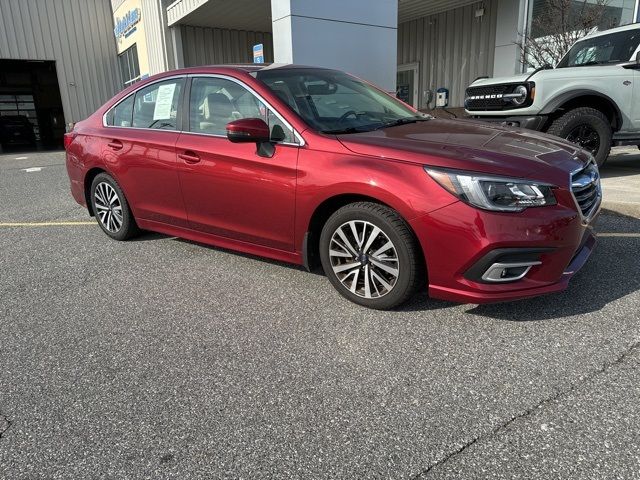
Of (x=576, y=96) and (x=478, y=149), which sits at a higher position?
(x=576, y=96)

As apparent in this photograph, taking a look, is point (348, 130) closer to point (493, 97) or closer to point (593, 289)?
point (593, 289)

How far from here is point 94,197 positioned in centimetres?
502

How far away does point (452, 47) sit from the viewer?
14.6 metres

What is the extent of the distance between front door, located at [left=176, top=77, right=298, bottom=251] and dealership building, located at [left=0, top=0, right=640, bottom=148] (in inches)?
159

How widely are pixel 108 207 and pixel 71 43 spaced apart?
Result: 19019mm

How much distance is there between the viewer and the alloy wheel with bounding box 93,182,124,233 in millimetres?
4792

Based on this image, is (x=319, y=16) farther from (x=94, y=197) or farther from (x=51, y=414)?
(x=51, y=414)

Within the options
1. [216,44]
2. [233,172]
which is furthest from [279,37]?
[216,44]

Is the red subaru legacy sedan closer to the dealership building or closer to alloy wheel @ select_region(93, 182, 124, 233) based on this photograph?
alloy wheel @ select_region(93, 182, 124, 233)

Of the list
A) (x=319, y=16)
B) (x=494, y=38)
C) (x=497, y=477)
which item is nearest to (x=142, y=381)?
(x=497, y=477)

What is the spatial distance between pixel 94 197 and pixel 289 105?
2590mm

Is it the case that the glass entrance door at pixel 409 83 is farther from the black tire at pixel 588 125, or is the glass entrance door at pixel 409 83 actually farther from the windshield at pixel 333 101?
the windshield at pixel 333 101

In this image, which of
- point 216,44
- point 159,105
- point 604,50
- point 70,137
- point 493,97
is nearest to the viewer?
point 159,105

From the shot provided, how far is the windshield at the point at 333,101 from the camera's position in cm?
356
